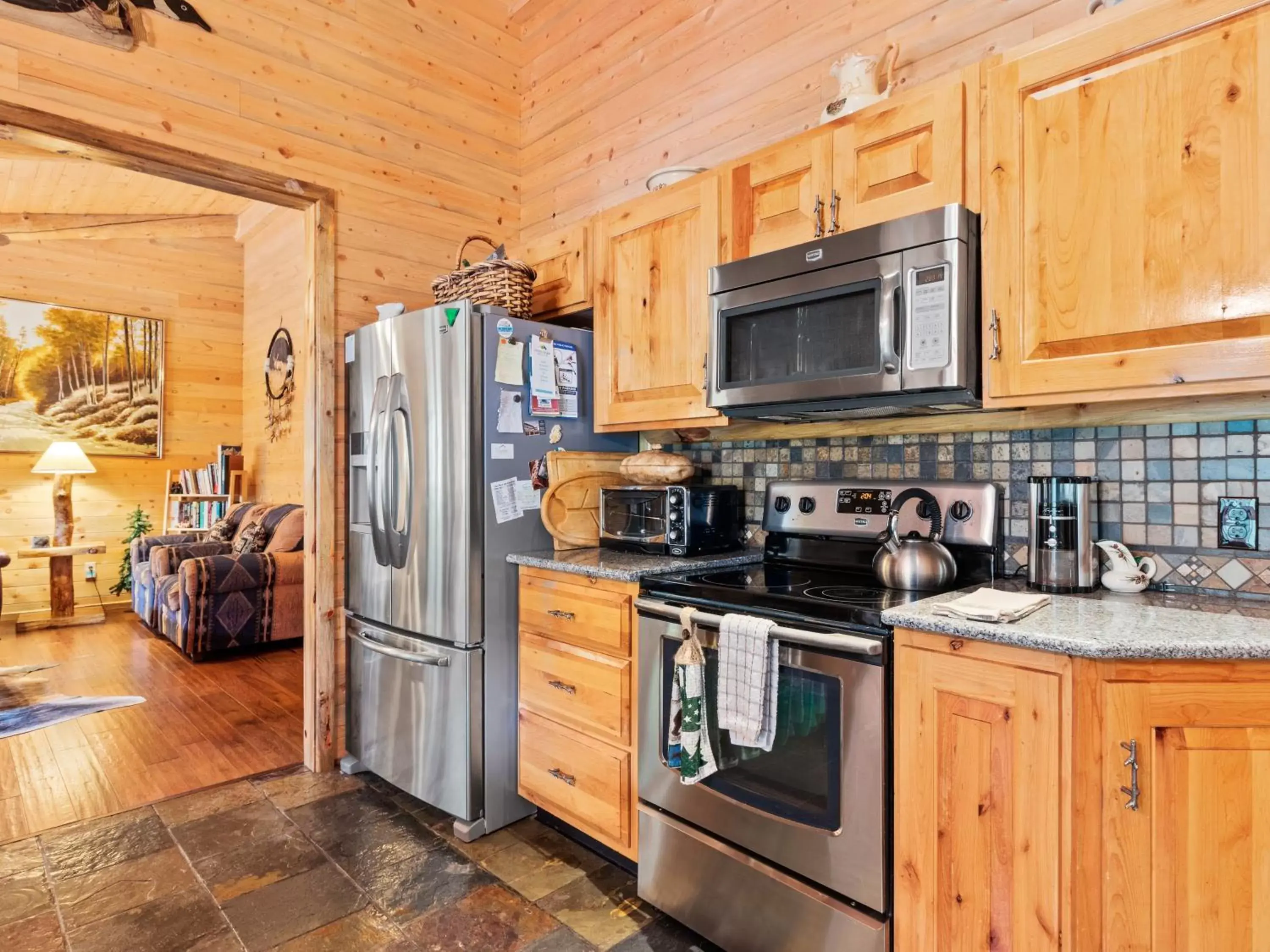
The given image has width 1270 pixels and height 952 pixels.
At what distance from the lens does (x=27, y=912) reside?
6.21 ft

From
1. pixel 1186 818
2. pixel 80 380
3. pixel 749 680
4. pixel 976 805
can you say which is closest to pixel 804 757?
pixel 749 680

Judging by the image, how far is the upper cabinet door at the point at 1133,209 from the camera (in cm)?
131

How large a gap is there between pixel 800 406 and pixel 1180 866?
1232mm

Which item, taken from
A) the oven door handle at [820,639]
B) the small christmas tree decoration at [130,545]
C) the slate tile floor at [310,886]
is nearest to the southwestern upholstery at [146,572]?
the small christmas tree decoration at [130,545]

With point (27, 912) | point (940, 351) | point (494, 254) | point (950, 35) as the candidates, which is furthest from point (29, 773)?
point (950, 35)

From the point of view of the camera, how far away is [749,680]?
63.4 inches

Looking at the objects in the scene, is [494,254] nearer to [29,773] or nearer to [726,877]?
[726,877]

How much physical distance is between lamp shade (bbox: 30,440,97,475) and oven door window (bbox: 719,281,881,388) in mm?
5840

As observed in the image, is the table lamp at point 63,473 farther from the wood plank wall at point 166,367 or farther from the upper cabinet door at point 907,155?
the upper cabinet door at point 907,155

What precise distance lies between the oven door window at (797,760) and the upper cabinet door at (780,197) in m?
1.15

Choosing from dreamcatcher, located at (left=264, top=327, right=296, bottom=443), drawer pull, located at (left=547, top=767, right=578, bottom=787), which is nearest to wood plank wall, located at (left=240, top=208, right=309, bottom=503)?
dreamcatcher, located at (left=264, top=327, right=296, bottom=443)

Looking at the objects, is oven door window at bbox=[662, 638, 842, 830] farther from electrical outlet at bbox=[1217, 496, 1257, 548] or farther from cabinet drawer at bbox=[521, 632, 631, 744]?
electrical outlet at bbox=[1217, 496, 1257, 548]

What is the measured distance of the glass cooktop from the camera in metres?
1.51

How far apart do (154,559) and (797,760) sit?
5.13 meters
